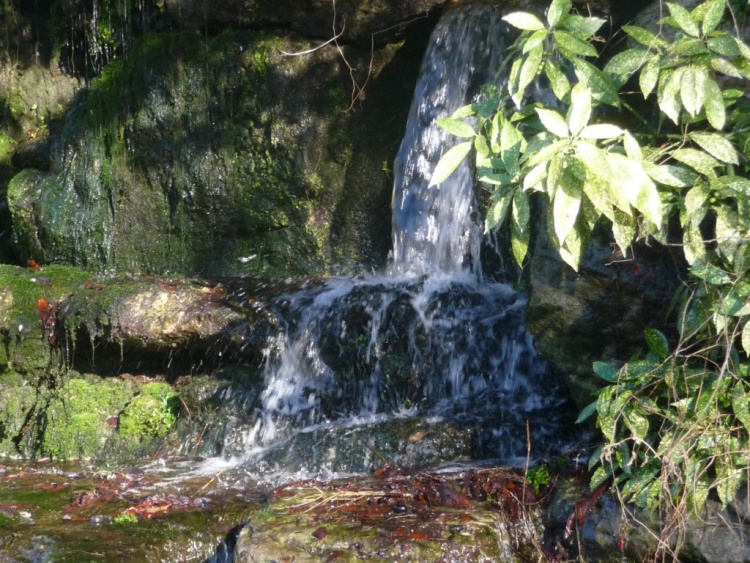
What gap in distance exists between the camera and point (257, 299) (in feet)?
20.4

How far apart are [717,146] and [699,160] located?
87 millimetres

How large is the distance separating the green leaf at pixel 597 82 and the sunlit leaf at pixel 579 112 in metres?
0.49

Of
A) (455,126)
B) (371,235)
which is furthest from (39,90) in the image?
(455,126)

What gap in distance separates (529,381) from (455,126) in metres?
Result: 2.29

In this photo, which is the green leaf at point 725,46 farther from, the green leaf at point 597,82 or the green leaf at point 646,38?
the green leaf at point 597,82

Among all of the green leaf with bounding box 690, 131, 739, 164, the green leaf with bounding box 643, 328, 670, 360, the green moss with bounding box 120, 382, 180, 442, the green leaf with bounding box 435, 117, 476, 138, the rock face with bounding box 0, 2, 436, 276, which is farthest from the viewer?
the rock face with bounding box 0, 2, 436, 276

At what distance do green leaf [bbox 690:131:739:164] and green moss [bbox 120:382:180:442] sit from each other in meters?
3.94

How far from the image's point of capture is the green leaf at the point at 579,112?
2.92 m

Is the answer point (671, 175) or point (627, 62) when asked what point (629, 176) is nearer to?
point (671, 175)

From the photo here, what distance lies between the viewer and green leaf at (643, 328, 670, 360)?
3656 mm

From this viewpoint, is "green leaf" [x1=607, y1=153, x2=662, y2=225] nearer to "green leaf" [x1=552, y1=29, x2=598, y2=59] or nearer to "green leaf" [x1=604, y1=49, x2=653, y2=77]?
"green leaf" [x1=552, y1=29, x2=598, y2=59]

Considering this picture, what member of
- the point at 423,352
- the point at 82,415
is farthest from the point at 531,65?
the point at 82,415

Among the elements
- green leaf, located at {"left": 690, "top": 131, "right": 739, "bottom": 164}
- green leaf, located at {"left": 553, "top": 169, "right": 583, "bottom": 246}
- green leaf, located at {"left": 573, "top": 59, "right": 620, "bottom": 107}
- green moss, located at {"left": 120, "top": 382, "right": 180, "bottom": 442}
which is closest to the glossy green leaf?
green leaf, located at {"left": 553, "top": 169, "right": 583, "bottom": 246}

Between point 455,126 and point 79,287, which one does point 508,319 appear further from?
point 79,287
